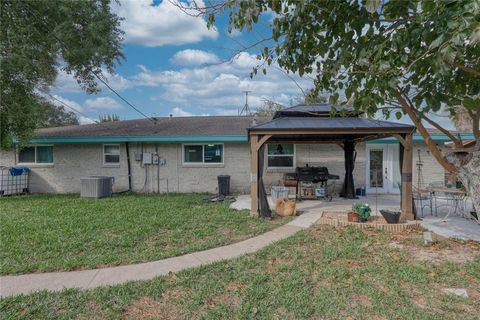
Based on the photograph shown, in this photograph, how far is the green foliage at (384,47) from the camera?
2053 millimetres

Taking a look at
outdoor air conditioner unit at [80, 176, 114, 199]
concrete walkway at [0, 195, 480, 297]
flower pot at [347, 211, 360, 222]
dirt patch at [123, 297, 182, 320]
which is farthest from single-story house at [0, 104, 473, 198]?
dirt patch at [123, 297, 182, 320]

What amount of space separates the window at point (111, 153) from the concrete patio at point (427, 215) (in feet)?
20.9

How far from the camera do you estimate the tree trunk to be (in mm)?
2852

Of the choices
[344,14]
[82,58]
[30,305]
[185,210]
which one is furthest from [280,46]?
[82,58]

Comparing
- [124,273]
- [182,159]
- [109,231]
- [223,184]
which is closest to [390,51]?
[124,273]

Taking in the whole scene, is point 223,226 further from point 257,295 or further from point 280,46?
point 280,46

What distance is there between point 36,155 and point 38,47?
5586mm

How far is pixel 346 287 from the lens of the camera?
4.27m

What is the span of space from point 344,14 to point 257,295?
11.1ft

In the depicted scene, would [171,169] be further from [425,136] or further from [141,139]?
[425,136]

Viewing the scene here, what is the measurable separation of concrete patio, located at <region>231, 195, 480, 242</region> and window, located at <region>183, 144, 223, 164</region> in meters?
2.51

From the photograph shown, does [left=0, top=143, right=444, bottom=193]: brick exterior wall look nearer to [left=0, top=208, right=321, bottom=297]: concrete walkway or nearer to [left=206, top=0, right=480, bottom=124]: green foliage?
[left=0, top=208, right=321, bottom=297]: concrete walkway

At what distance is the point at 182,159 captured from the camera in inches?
579

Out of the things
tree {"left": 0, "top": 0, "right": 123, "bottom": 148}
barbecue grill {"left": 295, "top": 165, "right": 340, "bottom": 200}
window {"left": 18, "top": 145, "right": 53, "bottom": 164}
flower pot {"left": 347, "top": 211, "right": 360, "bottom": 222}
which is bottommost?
flower pot {"left": 347, "top": 211, "right": 360, "bottom": 222}
